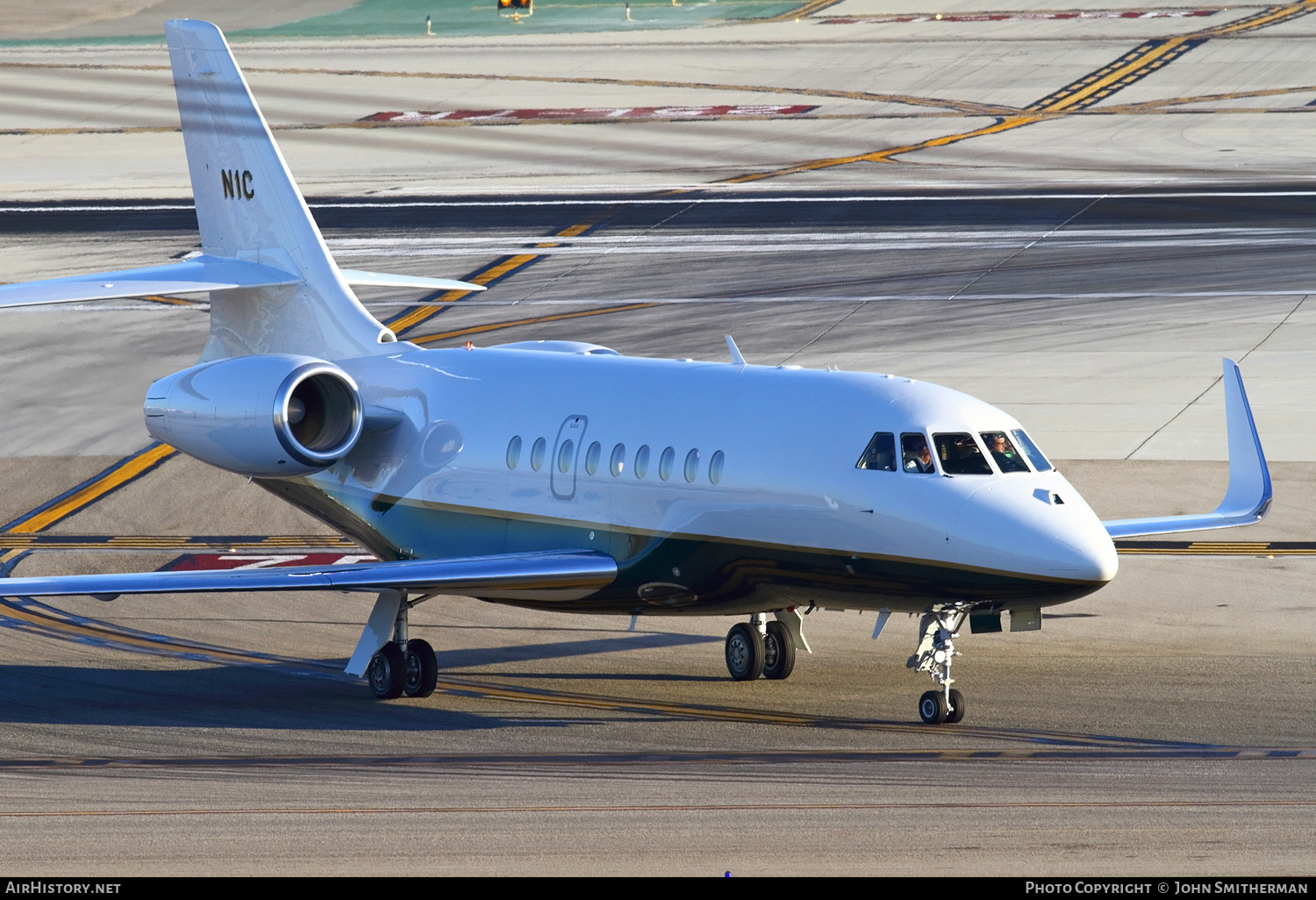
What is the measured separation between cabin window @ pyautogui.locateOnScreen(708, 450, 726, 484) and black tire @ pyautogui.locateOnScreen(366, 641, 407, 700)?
4.26 meters

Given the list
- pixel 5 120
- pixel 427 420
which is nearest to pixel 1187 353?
pixel 427 420

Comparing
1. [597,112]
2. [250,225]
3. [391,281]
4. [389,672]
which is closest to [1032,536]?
[389,672]

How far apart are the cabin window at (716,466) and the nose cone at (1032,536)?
9.54 feet

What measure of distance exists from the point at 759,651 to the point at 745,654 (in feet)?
0.54

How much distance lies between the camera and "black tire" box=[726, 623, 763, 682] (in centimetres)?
2177

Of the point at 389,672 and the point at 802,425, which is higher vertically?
the point at 802,425

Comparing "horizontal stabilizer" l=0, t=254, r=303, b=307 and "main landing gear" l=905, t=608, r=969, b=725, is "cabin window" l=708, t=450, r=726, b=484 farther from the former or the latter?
"horizontal stabilizer" l=0, t=254, r=303, b=307

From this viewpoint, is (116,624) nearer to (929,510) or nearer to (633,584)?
(633,584)

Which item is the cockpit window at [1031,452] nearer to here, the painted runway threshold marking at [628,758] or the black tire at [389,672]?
the painted runway threshold marking at [628,758]

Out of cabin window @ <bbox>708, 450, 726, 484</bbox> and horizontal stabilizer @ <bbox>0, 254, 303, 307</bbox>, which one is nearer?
cabin window @ <bbox>708, 450, 726, 484</bbox>

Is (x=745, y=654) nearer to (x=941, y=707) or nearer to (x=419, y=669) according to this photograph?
(x=941, y=707)

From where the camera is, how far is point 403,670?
21469mm

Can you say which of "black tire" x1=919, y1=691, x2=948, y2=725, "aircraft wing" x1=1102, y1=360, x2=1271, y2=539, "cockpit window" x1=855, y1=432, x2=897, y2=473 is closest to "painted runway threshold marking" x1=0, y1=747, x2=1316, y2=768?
"black tire" x1=919, y1=691, x2=948, y2=725

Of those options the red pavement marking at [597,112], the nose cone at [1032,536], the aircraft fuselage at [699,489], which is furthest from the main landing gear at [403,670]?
the red pavement marking at [597,112]
